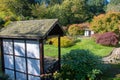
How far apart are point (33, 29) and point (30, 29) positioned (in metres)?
0.28

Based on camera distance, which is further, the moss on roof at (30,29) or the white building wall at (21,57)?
the white building wall at (21,57)

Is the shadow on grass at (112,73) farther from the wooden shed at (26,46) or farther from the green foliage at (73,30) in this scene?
the green foliage at (73,30)

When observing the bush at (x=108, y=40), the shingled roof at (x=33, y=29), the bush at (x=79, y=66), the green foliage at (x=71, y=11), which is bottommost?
the bush at (x=79, y=66)

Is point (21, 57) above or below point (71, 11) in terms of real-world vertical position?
below

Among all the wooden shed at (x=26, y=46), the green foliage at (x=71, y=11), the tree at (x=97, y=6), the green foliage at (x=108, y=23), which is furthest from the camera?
the tree at (x=97, y=6)

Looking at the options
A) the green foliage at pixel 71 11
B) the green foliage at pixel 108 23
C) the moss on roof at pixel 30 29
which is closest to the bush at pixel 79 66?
the moss on roof at pixel 30 29

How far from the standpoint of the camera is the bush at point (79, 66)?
15.1 meters

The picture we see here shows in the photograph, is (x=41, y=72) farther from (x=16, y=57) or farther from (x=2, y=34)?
(x=2, y=34)

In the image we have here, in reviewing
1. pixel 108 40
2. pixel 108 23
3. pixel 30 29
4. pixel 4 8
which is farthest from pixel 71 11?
pixel 30 29

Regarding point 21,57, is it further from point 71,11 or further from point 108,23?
point 71,11

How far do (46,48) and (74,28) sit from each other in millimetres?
19313

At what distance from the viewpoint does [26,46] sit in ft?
47.6

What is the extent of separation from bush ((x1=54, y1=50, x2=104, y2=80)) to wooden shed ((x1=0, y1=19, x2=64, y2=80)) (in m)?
1.90

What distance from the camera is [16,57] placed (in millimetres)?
15344
